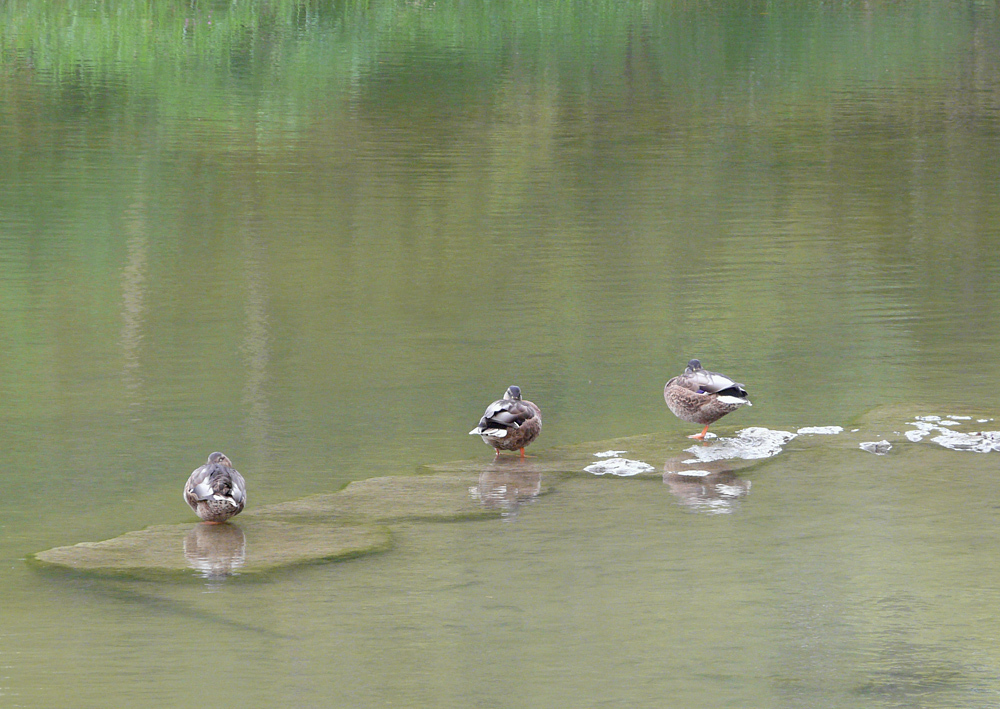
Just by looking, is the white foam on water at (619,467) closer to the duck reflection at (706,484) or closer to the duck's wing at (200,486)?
the duck reflection at (706,484)

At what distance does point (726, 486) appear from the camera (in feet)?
30.3

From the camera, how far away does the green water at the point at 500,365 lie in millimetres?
6824

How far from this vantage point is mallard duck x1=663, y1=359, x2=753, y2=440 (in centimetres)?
1001

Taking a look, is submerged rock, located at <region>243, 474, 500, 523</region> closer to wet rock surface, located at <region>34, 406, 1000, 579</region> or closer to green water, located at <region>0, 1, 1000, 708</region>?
A: wet rock surface, located at <region>34, 406, 1000, 579</region>

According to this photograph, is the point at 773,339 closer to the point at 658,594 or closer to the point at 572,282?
the point at 572,282

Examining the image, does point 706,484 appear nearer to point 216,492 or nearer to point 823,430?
point 823,430

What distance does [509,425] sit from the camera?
9609 millimetres

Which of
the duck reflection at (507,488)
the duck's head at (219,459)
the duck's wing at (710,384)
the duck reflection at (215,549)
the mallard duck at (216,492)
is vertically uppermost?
the duck's wing at (710,384)

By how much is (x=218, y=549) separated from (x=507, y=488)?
183cm

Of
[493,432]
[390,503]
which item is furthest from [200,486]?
[493,432]

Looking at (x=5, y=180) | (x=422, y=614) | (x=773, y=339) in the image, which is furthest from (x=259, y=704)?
(x=5, y=180)

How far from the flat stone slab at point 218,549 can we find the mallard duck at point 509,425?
1391 millimetres

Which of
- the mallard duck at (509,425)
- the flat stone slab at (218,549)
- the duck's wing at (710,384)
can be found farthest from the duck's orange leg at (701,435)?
the flat stone slab at (218,549)

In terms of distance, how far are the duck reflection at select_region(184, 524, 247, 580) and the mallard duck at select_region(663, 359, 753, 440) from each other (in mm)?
3131
